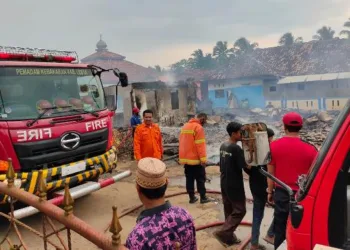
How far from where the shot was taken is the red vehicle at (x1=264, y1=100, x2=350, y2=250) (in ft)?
6.05

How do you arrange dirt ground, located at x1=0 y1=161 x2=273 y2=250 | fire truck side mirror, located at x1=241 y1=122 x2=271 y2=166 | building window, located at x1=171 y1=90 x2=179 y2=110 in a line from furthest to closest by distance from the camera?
building window, located at x1=171 y1=90 x2=179 y2=110 < dirt ground, located at x1=0 y1=161 x2=273 y2=250 < fire truck side mirror, located at x1=241 y1=122 x2=271 y2=166

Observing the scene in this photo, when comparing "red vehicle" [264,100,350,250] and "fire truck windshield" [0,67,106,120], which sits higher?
"fire truck windshield" [0,67,106,120]

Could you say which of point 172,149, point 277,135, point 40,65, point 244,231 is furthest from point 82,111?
point 277,135

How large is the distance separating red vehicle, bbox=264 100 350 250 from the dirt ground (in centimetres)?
278

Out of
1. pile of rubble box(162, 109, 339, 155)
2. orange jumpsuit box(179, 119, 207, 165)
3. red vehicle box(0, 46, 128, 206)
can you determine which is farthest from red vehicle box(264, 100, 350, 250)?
pile of rubble box(162, 109, 339, 155)

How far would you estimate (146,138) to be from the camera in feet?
21.7

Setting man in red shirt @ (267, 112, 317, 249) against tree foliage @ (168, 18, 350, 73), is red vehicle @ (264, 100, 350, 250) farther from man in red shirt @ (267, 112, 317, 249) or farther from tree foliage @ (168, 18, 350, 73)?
tree foliage @ (168, 18, 350, 73)

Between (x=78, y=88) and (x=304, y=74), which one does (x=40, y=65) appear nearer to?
(x=78, y=88)

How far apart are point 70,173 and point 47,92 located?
1426mm

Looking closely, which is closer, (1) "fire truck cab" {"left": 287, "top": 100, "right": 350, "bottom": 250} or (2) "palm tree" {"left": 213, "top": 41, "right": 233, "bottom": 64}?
(1) "fire truck cab" {"left": 287, "top": 100, "right": 350, "bottom": 250}

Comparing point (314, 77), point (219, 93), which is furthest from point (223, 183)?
point (219, 93)

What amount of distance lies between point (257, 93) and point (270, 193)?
78.5 ft

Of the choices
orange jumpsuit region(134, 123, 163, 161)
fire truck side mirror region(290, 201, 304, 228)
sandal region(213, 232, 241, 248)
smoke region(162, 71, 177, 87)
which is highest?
smoke region(162, 71, 177, 87)

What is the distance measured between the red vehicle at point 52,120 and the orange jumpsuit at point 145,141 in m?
0.49
